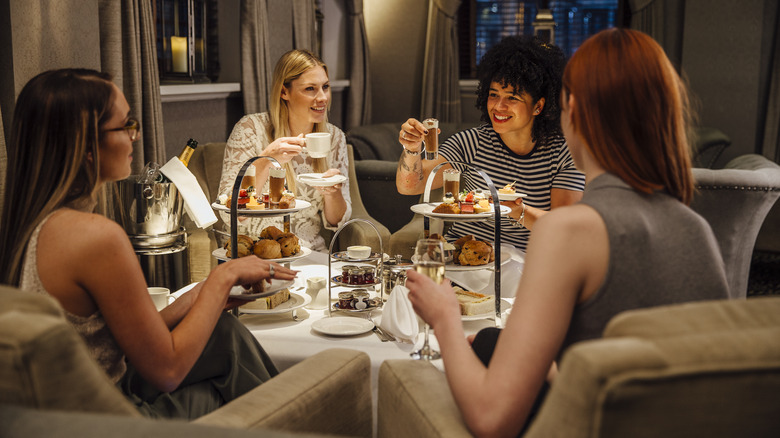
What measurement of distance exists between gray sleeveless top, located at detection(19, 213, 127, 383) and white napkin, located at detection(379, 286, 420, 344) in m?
0.69

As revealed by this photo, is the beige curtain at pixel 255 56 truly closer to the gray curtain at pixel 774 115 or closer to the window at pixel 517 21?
the window at pixel 517 21

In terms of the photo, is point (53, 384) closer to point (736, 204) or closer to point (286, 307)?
A: point (286, 307)

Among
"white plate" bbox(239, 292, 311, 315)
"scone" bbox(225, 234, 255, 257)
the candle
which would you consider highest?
the candle

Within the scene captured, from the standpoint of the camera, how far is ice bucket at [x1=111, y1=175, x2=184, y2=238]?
2.65 m

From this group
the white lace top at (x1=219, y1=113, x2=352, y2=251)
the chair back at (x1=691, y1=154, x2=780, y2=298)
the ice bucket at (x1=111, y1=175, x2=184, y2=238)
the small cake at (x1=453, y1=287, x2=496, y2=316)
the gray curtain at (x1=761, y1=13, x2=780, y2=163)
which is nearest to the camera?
the small cake at (x1=453, y1=287, x2=496, y2=316)

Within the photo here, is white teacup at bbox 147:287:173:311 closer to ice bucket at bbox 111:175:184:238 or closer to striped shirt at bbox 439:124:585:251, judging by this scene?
ice bucket at bbox 111:175:184:238

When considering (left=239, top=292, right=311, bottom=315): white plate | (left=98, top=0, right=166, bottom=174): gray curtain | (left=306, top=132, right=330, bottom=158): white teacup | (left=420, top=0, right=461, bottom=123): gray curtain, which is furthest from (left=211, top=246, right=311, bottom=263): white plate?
(left=420, top=0, right=461, bottom=123): gray curtain

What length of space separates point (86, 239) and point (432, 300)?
0.70 m

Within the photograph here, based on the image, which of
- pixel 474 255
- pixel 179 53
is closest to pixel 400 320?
pixel 474 255

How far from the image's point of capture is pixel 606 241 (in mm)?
1156

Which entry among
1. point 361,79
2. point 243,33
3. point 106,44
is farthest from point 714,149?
point 106,44

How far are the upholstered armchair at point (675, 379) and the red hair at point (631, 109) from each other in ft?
1.36

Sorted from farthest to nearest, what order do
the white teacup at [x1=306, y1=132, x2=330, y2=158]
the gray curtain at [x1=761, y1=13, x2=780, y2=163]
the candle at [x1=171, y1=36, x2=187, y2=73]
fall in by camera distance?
1. the gray curtain at [x1=761, y1=13, x2=780, y2=163]
2. the candle at [x1=171, y1=36, x2=187, y2=73]
3. the white teacup at [x1=306, y1=132, x2=330, y2=158]

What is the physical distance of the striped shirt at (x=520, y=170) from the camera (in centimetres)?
285
